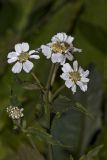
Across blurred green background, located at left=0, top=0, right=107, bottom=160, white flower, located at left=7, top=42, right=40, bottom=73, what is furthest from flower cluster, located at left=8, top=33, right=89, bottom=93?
blurred green background, located at left=0, top=0, right=107, bottom=160

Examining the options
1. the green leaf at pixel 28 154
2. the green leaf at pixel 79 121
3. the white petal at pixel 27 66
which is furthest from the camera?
the green leaf at pixel 79 121

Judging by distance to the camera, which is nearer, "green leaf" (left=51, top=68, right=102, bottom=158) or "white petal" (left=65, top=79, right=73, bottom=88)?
"white petal" (left=65, top=79, right=73, bottom=88)

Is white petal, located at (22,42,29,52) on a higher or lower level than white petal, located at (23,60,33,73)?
higher

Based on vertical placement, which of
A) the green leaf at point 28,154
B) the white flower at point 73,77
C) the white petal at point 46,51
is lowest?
the green leaf at point 28,154

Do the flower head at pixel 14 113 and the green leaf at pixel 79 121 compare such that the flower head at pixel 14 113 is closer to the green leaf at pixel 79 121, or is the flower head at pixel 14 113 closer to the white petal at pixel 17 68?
the white petal at pixel 17 68

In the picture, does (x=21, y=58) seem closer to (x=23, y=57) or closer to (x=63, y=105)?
(x=23, y=57)

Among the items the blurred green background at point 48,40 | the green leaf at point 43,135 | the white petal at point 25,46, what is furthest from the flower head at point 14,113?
the blurred green background at point 48,40

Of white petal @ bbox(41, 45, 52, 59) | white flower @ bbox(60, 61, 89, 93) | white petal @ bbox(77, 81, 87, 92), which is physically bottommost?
white petal @ bbox(77, 81, 87, 92)

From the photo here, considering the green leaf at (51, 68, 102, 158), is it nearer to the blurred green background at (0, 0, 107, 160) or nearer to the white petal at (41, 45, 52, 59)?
the blurred green background at (0, 0, 107, 160)

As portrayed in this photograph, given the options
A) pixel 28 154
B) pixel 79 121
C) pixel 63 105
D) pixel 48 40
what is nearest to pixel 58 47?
pixel 63 105

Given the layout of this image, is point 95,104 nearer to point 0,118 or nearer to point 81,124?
point 81,124
